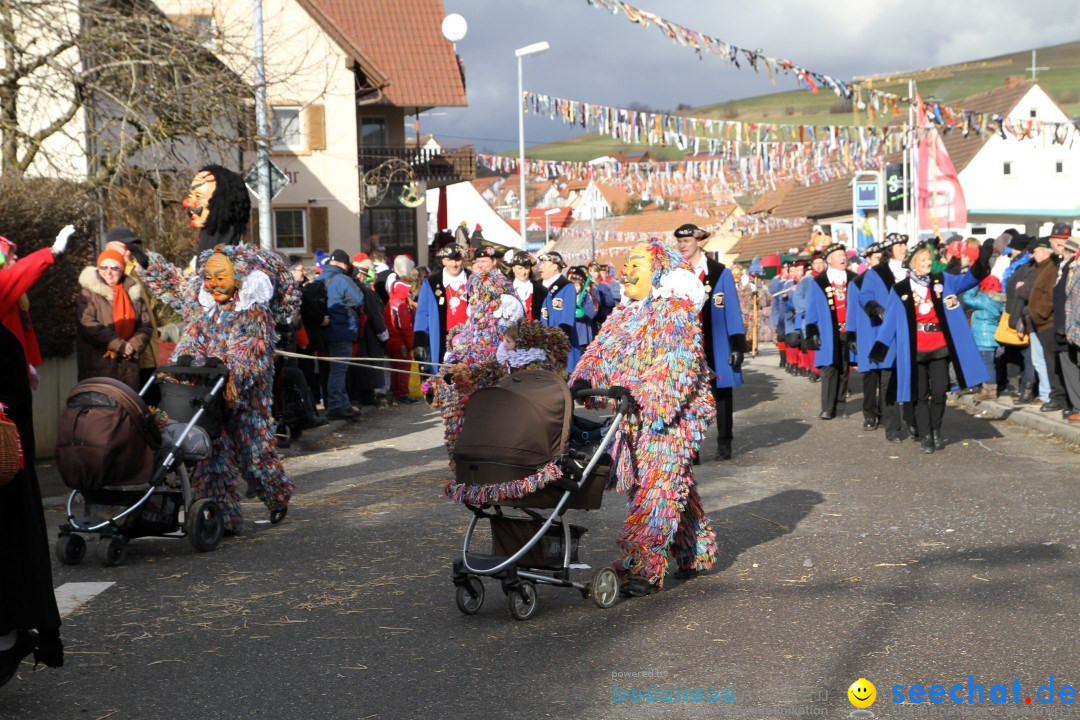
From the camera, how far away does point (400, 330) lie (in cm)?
1934

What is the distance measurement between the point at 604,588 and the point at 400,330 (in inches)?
499

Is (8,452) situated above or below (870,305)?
below

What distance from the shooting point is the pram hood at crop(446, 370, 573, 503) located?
6.58 meters

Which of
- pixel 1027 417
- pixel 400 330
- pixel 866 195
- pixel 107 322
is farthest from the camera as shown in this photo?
pixel 866 195

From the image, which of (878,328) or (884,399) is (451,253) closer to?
(878,328)

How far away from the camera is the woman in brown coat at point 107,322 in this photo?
10.8 m

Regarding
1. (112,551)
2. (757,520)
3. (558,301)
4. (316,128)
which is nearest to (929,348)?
(757,520)

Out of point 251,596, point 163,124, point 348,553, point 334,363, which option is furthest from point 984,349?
point 251,596

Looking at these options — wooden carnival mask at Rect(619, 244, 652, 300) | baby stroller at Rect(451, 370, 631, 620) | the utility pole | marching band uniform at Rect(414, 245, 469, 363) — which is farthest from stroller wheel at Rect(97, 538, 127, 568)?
the utility pole

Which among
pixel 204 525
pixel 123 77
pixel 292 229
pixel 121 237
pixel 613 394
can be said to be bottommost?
pixel 204 525

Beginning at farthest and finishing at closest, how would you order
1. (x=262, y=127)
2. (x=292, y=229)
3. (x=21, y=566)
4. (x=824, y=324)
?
(x=292, y=229)
(x=262, y=127)
(x=824, y=324)
(x=21, y=566)

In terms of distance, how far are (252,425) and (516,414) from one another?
3008 mm

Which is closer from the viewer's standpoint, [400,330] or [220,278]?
[220,278]

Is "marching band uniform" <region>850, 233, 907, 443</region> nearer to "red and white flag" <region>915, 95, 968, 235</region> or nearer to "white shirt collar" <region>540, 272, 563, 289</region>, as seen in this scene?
"white shirt collar" <region>540, 272, 563, 289</region>
